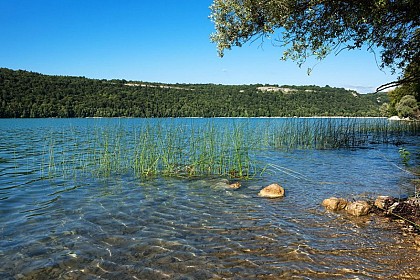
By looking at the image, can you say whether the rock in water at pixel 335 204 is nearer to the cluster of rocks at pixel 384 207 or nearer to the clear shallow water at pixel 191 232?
the cluster of rocks at pixel 384 207

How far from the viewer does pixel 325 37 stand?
9617mm

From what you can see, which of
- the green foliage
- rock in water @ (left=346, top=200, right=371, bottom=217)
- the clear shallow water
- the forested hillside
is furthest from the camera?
the forested hillside

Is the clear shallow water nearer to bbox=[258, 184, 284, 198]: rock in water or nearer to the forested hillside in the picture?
bbox=[258, 184, 284, 198]: rock in water

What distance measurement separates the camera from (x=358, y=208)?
584 centimetres

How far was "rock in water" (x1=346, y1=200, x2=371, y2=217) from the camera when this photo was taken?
5781 mm

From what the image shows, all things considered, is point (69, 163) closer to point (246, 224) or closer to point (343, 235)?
point (246, 224)

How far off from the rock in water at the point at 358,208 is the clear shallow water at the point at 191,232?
23 centimetres

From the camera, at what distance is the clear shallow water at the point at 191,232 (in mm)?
3828

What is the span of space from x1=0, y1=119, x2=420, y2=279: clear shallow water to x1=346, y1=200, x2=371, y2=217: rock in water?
234 mm

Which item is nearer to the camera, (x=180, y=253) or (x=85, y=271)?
(x=85, y=271)

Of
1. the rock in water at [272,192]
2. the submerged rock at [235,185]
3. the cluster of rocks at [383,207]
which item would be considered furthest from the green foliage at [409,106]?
the cluster of rocks at [383,207]

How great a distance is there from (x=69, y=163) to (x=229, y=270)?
10006 mm

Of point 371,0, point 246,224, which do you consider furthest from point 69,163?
point 371,0

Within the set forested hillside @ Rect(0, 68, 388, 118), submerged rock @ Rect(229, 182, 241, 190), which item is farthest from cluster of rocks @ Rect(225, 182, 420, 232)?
forested hillside @ Rect(0, 68, 388, 118)
